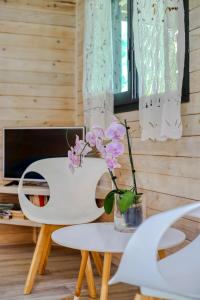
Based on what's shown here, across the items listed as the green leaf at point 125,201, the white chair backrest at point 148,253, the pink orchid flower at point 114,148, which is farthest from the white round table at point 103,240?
the white chair backrest at point 148,253

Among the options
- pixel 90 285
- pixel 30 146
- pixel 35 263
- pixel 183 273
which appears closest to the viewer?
pixel 183 273

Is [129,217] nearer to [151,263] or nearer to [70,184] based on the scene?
[151,263]

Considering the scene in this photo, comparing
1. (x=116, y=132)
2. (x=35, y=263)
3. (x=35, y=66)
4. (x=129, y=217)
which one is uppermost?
(x=35, y=66)

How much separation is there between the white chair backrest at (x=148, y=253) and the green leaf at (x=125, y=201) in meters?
0.68

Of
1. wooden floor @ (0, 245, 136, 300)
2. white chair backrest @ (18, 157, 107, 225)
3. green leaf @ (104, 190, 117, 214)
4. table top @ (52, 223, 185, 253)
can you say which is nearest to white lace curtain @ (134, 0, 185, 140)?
green leaf @ (104, 190, 117, 214)

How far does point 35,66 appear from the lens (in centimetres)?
362

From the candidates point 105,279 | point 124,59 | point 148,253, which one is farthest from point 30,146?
point 148,253

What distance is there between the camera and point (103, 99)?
289 cm

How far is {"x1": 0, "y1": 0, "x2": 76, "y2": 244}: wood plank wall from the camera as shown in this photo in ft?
11.6

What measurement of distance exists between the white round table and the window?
3.36 ft

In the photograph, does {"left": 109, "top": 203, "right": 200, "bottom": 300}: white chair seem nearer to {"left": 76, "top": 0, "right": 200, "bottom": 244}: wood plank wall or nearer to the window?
{"left": 76, "top": 0, "right": 200, "bottom": 244}: wood plank wall

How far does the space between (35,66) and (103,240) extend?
2.15 meters

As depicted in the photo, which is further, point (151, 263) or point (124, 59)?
point (124, 59)

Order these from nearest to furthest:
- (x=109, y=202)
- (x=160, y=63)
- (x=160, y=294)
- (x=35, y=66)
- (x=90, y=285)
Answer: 1. (x=160, y=294)
2. (x=109, y=202)
3. (x=160, y=63)
4. (x=90, y=285)
5. (x=35, y=66)
